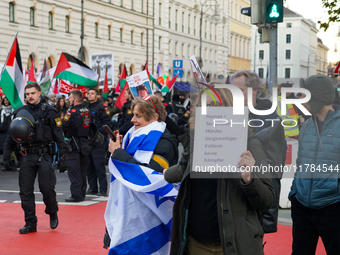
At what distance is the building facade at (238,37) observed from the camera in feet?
251

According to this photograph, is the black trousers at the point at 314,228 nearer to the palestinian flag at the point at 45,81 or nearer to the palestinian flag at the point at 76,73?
the palestinian flag at the point at 76,73

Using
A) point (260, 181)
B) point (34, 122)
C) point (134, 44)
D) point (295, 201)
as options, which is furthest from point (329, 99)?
point (134, 44)

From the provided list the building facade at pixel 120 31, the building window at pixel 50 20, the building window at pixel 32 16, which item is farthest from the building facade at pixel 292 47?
the building window at pixel 32 16

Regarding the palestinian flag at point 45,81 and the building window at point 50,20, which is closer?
the palestinian flag at point 45,81

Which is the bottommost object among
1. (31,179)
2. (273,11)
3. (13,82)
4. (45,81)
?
(31,179)

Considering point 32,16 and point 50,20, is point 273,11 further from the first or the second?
point 50,20

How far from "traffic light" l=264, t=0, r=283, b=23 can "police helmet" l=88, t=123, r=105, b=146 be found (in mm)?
3718

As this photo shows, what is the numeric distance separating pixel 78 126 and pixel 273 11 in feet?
12.7

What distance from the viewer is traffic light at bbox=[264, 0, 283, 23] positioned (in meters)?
8.17

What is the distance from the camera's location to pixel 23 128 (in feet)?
23.2

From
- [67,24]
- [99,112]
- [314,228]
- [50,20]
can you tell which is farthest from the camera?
[67,24]

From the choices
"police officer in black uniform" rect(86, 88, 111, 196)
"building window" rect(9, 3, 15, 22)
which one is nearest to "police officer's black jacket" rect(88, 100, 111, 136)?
"police officer in black uniform" rect(86, 88, 111, 196)

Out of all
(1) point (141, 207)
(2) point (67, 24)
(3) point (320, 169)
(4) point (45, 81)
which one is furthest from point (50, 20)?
(3) point (320, 169)

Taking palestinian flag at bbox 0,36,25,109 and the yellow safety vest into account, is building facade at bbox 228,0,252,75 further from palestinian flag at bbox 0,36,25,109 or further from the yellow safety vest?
the yellow safety vest
